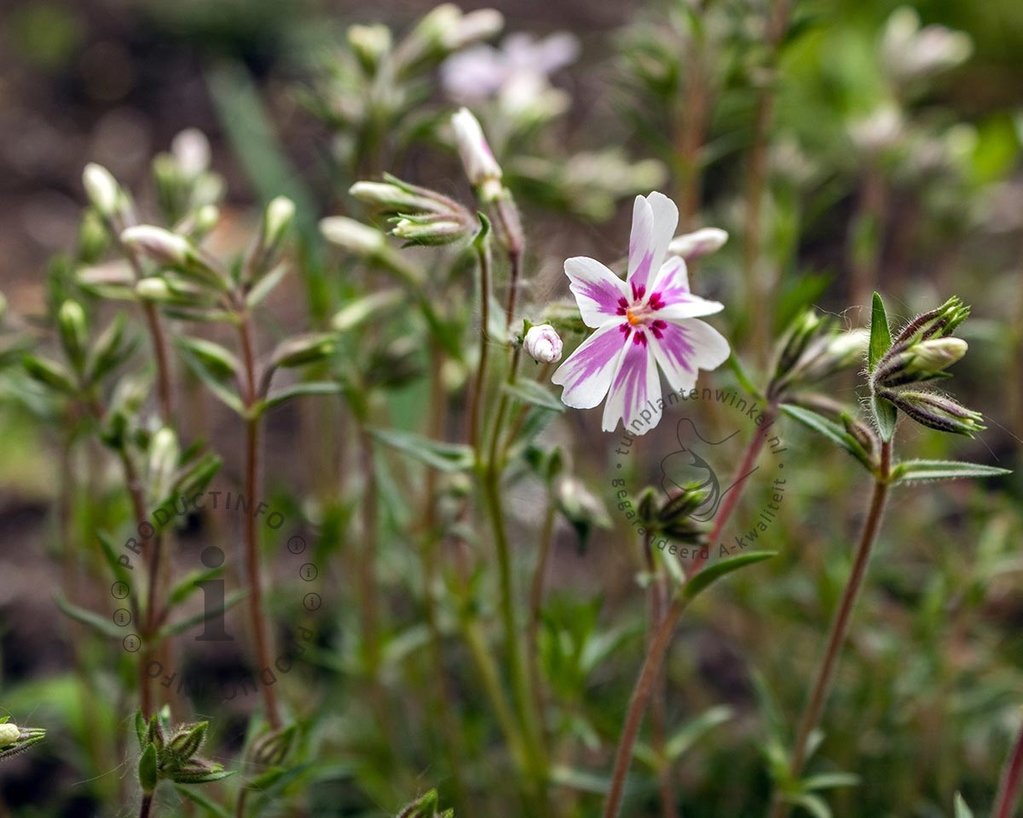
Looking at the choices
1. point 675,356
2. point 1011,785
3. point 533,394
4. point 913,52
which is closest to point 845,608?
point 1011,785

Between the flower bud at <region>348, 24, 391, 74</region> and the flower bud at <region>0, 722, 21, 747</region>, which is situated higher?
the flower bud at <region>348, 24, 391, 74</region>

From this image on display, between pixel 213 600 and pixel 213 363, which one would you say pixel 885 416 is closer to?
pixel 213 363

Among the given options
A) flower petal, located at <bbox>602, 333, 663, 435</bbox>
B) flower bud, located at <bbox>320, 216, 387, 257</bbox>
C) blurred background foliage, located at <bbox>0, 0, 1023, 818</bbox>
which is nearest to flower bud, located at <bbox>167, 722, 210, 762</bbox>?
blurred background foliage, located at <bbox>0, 0, 1023, 818</bbox>

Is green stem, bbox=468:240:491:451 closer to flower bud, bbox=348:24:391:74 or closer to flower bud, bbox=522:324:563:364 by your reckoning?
flower bud, bbox=522:324:563:364

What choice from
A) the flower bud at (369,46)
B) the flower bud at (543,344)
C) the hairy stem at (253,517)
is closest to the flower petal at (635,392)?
the flower bud at (543,344)

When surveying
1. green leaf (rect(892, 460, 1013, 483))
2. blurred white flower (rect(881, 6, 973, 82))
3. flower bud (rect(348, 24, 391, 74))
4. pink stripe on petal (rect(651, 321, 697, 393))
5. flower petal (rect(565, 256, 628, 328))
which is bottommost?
green leaf (rect(892, 460, 1013, 483))

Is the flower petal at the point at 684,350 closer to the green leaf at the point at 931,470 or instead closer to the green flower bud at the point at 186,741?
the green leaf at the point at 931,470
